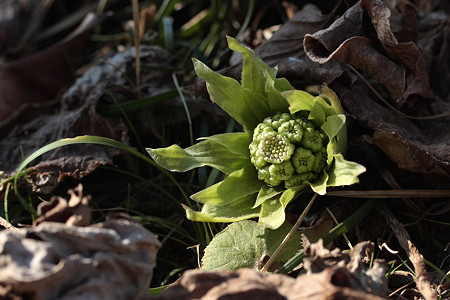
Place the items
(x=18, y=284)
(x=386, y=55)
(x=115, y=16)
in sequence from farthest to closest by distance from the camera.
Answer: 1. (x=115, y=16)
2. (x=386, y=55)
3. (x=18, y=284)

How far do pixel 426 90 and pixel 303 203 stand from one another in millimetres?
535

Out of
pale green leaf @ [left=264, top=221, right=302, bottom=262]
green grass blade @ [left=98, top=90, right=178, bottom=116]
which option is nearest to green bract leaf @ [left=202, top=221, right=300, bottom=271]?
pale green leaf @ [left=264, top=221, right=302, bottom=262]

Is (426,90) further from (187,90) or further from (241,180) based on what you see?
(187,90)

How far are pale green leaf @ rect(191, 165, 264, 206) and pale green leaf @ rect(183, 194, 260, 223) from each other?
21mm

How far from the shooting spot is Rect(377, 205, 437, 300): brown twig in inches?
44.3

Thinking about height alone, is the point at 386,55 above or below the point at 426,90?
above

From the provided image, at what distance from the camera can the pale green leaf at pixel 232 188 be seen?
134cm

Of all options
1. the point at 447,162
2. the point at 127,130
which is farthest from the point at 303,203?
the point at 127,130

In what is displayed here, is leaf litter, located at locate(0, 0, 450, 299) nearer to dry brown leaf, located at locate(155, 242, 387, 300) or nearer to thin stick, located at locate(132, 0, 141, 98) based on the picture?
dry brown leaf, located at locate(155, 242, 387, 300)

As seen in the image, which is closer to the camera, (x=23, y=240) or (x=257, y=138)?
(x=23, y=240)

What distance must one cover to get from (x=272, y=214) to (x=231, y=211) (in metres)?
0.12

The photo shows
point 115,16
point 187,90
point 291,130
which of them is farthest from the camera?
point 115,16

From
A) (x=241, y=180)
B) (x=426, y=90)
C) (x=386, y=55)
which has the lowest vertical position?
(x=241, y=180)

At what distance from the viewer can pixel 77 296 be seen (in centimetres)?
93
